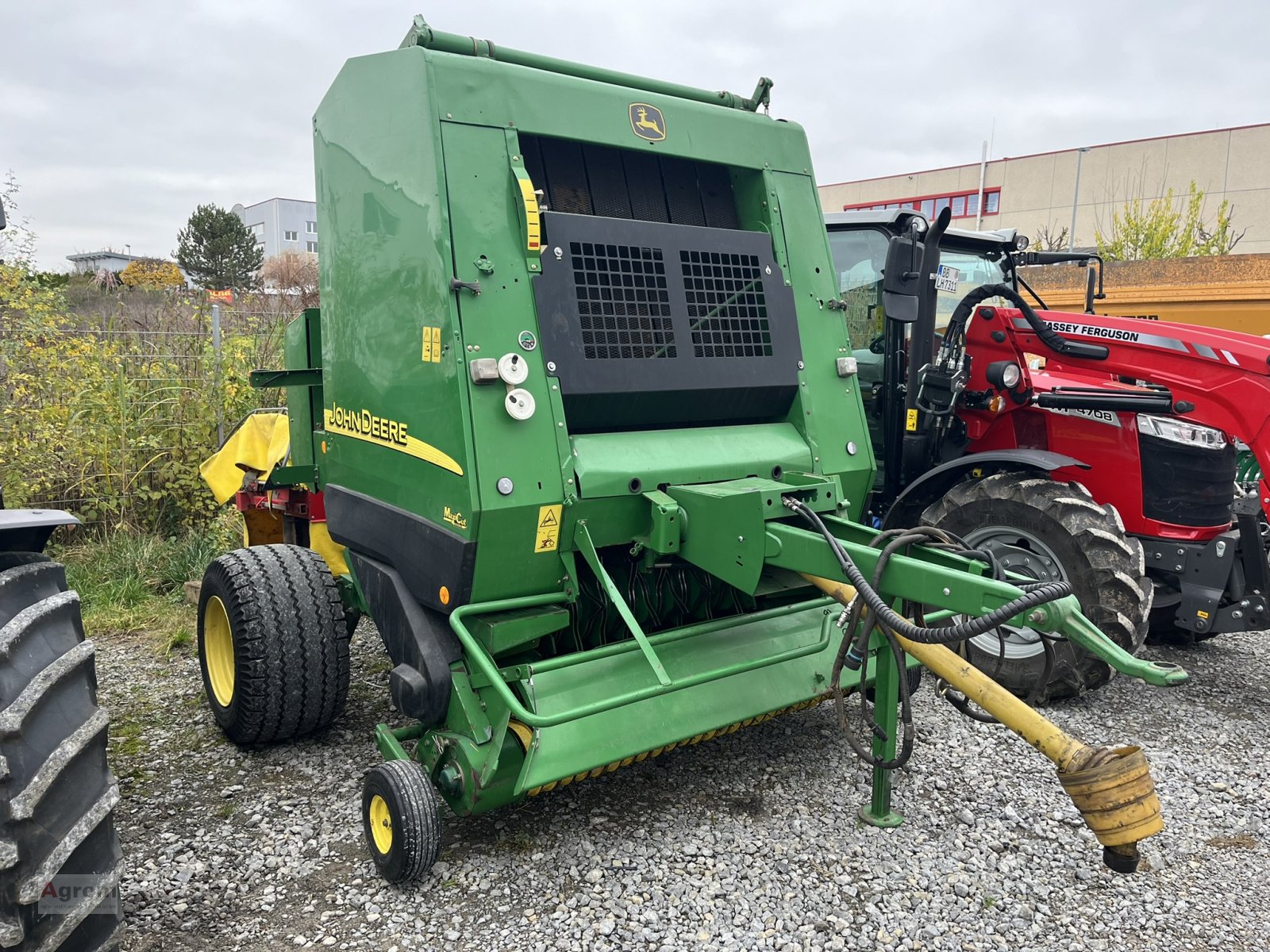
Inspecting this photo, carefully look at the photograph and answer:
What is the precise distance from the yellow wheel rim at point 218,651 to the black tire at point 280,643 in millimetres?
61

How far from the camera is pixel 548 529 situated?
2.97m

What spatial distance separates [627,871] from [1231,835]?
2170 mm

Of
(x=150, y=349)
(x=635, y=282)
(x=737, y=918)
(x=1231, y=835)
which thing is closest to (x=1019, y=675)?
(x=1231, y=835)

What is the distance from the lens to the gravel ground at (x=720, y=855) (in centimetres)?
261

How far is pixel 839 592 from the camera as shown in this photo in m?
2.86

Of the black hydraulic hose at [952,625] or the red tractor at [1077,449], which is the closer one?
the black hydraulic hose at [952,625]

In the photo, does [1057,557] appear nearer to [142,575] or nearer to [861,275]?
[861,275]

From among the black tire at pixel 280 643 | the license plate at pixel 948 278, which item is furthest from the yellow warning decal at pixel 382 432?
the license plate at pixel 948 278

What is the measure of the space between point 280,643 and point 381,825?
3.22 feet

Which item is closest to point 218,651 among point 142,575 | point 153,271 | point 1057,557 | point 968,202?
point 142,575

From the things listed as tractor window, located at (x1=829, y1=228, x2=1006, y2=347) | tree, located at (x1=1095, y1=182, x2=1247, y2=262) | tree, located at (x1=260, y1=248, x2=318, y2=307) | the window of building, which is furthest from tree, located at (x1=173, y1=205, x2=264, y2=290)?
tractor window, located at (x1=829, y1=228, x2=1006, y2=347)

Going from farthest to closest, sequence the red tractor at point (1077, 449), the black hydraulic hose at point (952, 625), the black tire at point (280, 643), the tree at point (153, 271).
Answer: the tree at point (153, 271) < the red tractor at point (1077, 449) < the black tire at point (280, 643) < the black hydraulic hose at point (952, 625)

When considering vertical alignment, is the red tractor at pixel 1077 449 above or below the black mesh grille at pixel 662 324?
below

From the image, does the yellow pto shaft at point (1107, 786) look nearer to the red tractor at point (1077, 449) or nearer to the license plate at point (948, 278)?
the red tractor at point (1077, 449)
